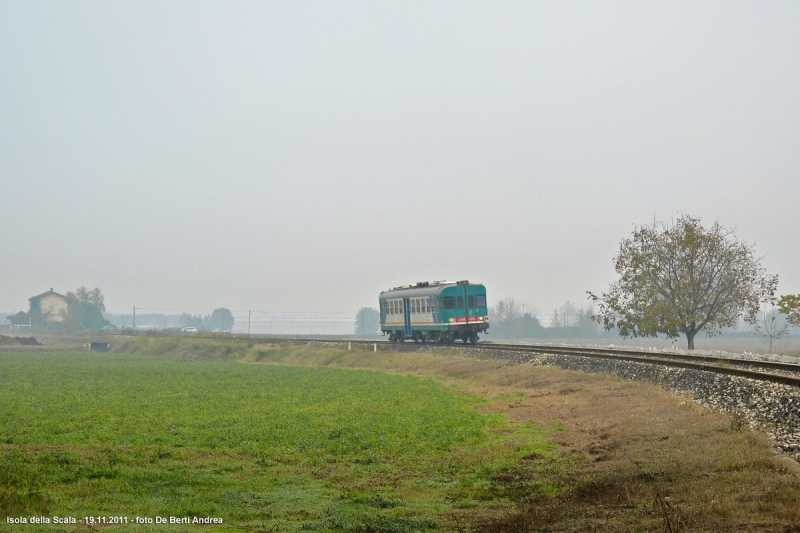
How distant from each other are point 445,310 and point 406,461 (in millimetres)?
31544

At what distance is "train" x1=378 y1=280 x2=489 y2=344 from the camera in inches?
1847

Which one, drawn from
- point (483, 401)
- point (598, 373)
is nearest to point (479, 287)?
point (598, 373)

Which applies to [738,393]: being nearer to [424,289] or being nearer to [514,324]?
[424,289]

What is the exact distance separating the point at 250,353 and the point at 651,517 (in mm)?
56225

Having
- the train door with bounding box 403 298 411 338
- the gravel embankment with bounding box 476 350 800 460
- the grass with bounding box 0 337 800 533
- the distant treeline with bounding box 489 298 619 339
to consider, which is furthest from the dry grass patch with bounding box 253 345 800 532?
the distant treeline with bounding box 489 298 619 339

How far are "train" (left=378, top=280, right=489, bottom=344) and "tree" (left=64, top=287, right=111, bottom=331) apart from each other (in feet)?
390

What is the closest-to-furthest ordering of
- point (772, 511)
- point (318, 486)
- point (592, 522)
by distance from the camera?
point (772, 511) < point (592, 522) < point (318, 486)

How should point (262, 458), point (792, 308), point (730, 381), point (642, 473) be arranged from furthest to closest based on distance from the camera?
point (792, 308) → point (730, 381) → point (262, 458) → point (642, 473)

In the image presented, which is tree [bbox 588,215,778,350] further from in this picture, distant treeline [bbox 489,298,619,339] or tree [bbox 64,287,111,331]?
tree [bbox 64,287,111,331]

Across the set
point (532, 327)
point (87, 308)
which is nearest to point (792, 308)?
point (532, 327)

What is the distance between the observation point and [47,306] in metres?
165

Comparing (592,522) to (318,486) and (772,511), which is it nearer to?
(772,511)

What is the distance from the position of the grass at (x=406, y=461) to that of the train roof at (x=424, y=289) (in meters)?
19.2

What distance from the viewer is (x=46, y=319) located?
160500 mm
